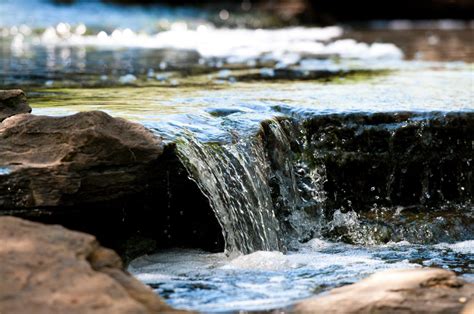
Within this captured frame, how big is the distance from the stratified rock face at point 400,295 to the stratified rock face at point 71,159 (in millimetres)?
1444

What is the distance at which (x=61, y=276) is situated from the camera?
3.68 metres

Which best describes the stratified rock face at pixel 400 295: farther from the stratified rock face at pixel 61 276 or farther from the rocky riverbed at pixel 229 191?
the stratified rock face at pixel 61 276

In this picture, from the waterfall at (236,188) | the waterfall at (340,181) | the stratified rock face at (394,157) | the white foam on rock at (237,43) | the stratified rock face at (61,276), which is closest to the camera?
the stratified rock face at (61,276)

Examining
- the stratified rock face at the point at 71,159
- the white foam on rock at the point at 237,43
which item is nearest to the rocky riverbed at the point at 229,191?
the stratified rock face at the point at 71,159

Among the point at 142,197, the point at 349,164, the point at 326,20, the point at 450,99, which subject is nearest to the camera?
the point at 142,197

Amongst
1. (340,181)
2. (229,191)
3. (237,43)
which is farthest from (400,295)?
(237,43)

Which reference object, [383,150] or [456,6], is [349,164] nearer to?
[383,150]

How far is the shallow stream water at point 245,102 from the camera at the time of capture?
4836mm

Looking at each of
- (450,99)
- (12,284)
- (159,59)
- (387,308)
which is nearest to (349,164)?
(450,99)

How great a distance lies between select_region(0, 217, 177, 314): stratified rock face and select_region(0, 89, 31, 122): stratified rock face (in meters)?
1.55

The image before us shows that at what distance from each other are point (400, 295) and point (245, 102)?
341 centimetres

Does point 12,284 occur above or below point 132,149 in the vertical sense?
below

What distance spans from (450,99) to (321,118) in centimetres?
148

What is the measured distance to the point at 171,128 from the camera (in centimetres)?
571
